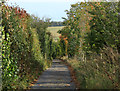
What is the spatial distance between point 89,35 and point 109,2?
2086 millimetres

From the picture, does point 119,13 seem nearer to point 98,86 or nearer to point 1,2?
point 98,86

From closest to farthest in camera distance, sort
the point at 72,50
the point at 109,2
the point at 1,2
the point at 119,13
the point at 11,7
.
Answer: the point at 1,2
the point at 11,7
the point at 119,13
the point at 109,2
the point at 72,50

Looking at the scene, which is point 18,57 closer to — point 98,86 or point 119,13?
point 98,86

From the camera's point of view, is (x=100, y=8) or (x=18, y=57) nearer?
(x=18, y=57)

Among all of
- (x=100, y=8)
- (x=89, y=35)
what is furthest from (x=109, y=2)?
(x=89, y=35)

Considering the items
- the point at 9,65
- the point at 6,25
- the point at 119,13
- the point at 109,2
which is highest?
the point at 109,2

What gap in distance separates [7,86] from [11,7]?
3164mm

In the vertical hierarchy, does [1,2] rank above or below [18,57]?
above

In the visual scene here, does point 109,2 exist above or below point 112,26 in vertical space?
above

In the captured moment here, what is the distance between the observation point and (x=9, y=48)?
7312 millimetres

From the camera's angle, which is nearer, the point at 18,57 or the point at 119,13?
the point at 18,57

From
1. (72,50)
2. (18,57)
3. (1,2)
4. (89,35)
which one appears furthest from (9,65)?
(72,50)

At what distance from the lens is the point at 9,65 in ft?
24.5

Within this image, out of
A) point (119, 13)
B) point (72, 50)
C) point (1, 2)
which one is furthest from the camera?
point (72, 50)
